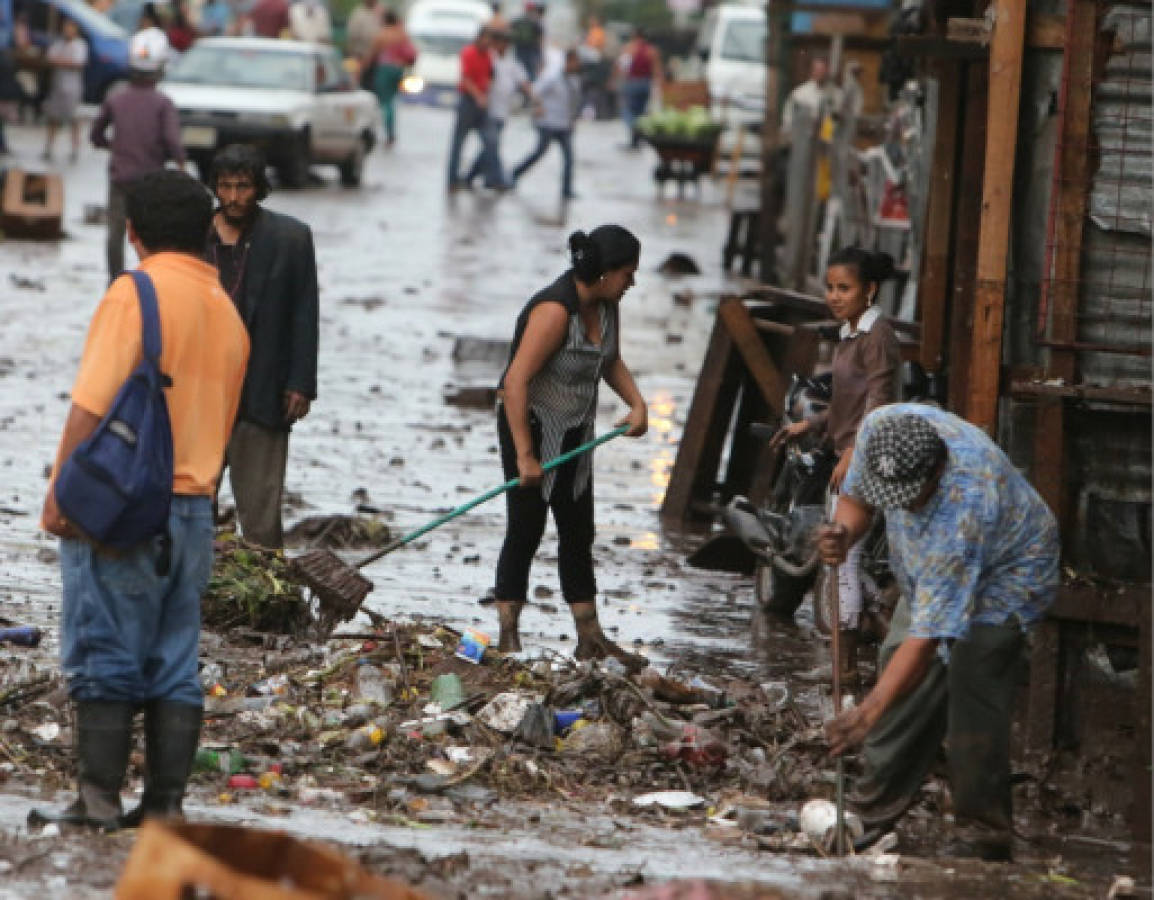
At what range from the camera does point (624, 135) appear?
48344 millimetres

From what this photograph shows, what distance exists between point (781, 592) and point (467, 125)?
21110 millimetres

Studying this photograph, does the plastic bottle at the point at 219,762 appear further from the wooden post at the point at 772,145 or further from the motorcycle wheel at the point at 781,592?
the wooden post at the point at 772,145

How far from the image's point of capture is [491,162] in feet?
102

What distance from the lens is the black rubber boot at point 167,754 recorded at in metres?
5.99

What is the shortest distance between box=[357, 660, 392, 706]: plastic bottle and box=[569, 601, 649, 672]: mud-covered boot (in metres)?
1.05

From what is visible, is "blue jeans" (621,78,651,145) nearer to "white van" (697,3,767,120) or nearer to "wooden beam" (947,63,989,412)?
"white van" (697,3,767,120)

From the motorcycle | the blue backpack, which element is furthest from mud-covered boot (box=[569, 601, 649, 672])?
the blue backpack

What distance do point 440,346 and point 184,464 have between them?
11485 millimetres

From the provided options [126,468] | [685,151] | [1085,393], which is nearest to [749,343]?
[1085,393]

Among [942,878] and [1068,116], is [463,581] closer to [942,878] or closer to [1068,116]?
[1068,116]

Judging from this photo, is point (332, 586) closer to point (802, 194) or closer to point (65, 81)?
point (802, 194)

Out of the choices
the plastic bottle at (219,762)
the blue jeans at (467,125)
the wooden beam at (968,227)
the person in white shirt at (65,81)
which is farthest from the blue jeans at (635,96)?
the plastic bottle at (219,762)

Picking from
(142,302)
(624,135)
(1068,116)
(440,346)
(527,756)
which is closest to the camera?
(142,302)

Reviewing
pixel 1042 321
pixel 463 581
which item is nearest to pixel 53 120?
pixel 463 581
